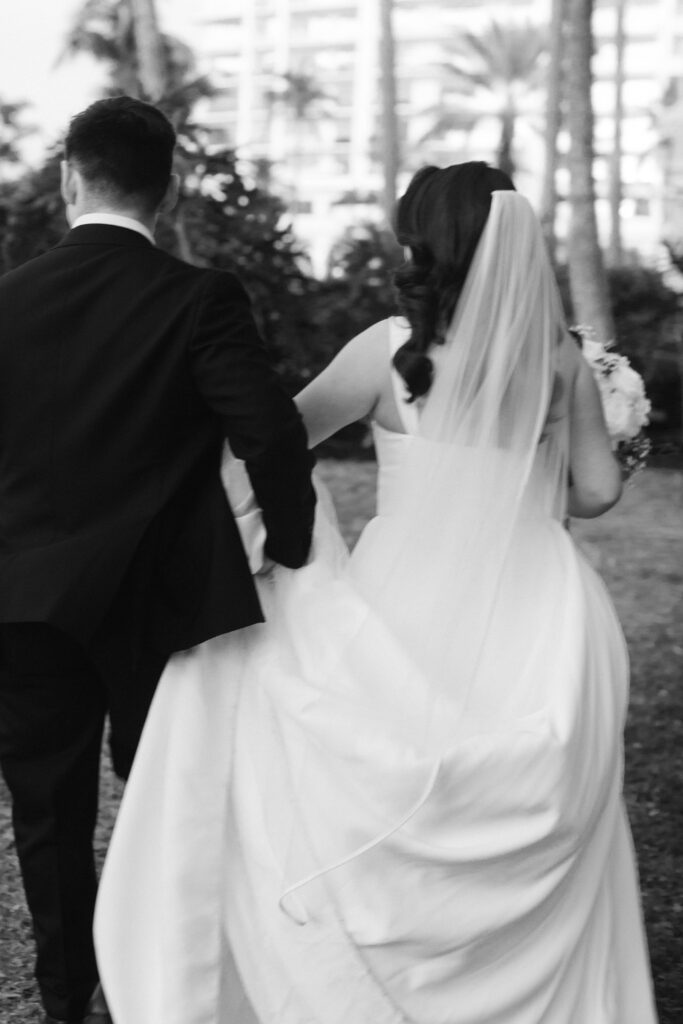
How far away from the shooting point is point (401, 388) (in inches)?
112

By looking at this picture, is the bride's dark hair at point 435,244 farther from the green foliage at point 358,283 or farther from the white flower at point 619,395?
the green foliage at point 358,283

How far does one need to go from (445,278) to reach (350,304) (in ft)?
36.0

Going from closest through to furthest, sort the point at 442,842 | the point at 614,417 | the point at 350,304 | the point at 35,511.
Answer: the point at 442,842 < the point at 35,511 < the point at 614,417 < the point at 350,304

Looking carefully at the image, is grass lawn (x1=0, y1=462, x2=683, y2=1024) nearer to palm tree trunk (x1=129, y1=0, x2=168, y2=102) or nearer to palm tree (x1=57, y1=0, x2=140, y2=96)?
palm tree trunk (x1=129, y1=0, x2=168, y2=102)

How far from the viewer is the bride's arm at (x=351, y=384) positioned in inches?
113

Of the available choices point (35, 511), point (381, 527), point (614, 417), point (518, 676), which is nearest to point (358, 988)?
point (518, 676)

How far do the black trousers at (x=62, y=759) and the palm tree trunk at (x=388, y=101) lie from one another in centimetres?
1974

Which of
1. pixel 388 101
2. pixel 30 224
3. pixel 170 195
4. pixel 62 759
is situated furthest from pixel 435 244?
pixel 388 101

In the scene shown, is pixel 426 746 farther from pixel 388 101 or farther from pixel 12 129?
pixel 388 101

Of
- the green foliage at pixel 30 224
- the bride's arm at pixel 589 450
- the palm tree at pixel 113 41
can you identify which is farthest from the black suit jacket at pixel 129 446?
the palm tree at pixel 113 41

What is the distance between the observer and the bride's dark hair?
268 centimetres

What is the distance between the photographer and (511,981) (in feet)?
8.66

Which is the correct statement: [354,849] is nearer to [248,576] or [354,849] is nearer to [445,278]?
[248,576]

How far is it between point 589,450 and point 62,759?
4.36ft
